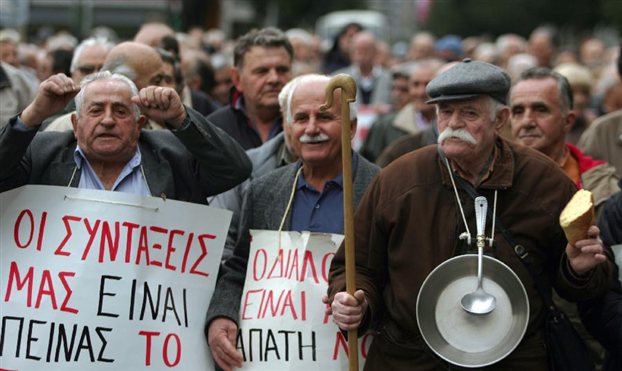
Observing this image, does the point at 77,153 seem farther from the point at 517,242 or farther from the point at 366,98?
the point at 366,98

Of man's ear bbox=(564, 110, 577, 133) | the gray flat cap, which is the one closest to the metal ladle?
the gray flat cap

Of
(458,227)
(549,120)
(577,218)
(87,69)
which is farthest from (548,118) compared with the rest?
(87,69)

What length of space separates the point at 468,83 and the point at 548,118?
2.02 metres

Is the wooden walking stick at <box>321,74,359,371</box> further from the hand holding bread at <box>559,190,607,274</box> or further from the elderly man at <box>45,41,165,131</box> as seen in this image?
the elderly man at <box>45,41,165,131</box>

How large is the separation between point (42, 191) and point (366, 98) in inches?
379

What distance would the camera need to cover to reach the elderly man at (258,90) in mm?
8484

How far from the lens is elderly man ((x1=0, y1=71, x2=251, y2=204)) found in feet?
19.3

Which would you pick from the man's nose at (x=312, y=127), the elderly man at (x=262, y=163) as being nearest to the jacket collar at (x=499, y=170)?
the man's nose at (x=312, y=127)

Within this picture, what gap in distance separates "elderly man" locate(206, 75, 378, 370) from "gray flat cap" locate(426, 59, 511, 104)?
812 millimetres

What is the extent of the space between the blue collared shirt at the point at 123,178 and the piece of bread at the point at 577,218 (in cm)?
191

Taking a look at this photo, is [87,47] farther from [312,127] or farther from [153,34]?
[312,127]

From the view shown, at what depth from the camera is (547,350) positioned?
554cm

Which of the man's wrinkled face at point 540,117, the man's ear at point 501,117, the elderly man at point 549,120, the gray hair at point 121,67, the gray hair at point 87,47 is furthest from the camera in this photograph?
the gray hair at point 87,47

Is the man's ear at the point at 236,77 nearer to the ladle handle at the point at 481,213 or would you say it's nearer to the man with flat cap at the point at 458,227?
the man with flat cap at the point at 458,227
